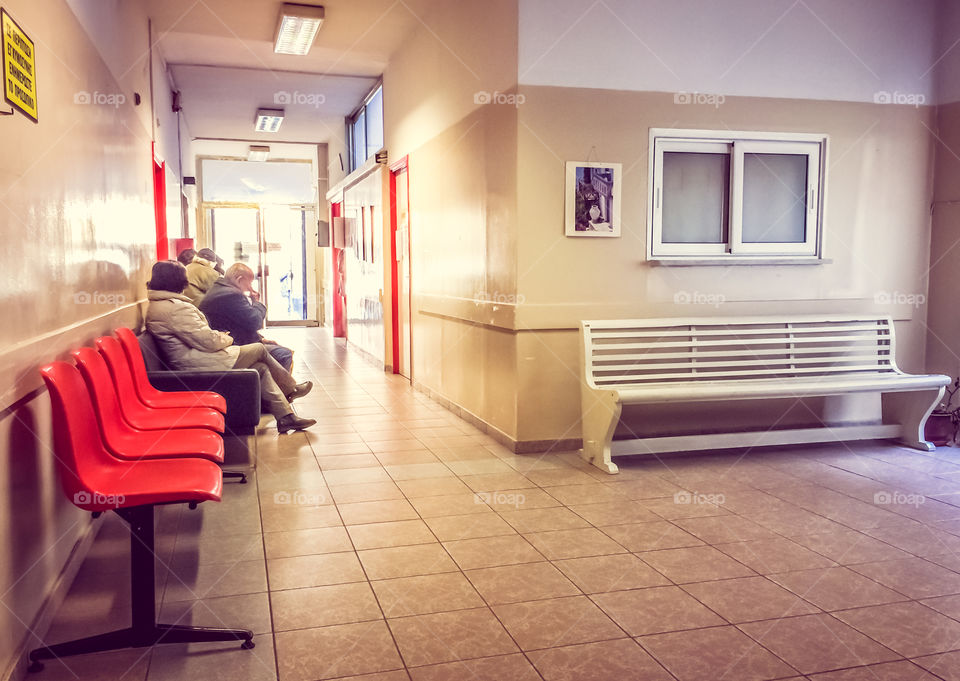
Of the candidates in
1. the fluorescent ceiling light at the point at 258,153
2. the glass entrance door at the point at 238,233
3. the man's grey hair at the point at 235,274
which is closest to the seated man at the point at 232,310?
the man's grey hair at the point at 235,274

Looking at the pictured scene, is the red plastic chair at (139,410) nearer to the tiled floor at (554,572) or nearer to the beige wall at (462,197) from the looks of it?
the tiled floor at (554,572)

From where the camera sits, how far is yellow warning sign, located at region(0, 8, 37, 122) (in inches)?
91.2

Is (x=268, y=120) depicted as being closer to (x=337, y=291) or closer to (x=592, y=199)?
(x=337, y=291)

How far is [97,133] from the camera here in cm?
391

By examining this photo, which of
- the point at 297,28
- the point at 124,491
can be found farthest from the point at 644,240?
the point at 297,28

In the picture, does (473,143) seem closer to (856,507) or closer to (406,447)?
(406,447)

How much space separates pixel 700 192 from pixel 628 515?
95.7 inches

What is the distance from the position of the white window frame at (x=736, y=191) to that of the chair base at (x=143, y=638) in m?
3.55

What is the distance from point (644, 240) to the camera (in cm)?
512

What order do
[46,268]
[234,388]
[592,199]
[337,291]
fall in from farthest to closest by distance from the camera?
[337,291], [592,199], [234,388], [46,268]

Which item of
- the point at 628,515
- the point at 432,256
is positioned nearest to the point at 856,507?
the point at 628,515

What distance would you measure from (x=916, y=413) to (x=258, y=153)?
1219 centimetres

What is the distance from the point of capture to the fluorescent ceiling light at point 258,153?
13873 mm

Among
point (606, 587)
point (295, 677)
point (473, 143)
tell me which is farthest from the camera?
point (473, 143)
